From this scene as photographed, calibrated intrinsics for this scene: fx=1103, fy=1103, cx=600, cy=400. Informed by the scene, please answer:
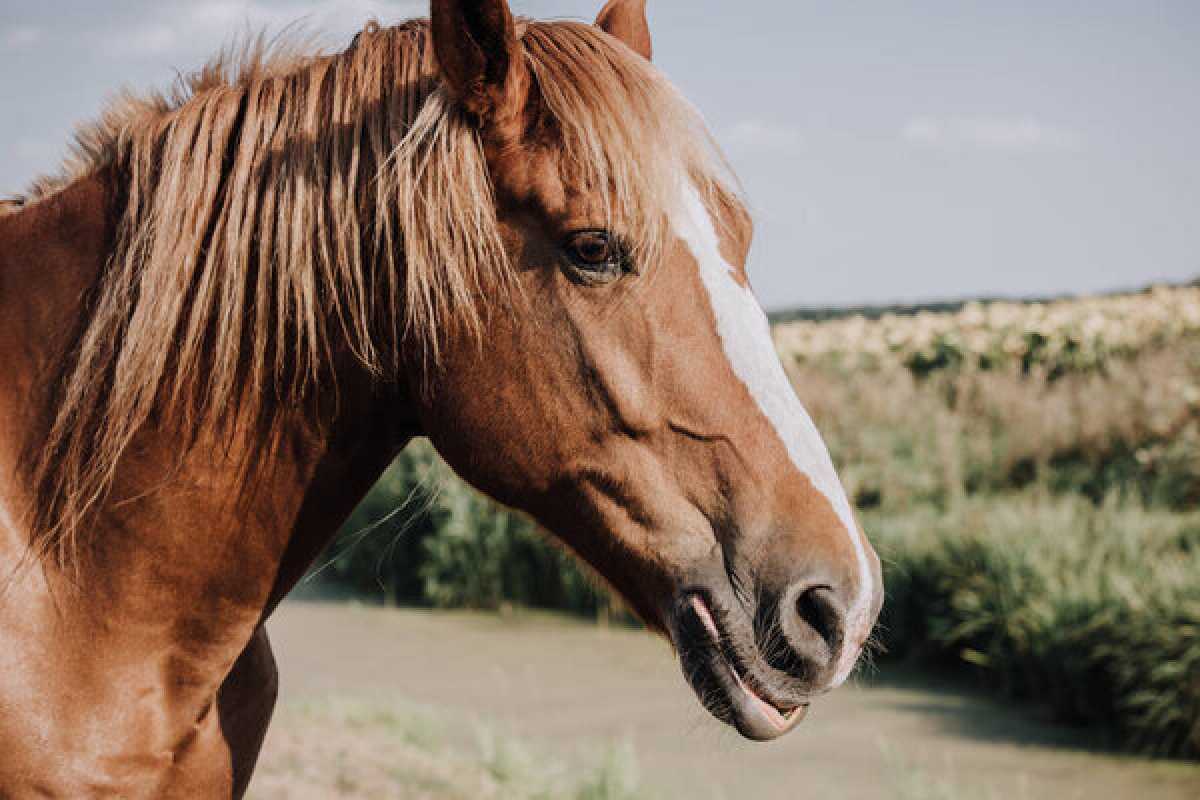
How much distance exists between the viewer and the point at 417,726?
4266 mm

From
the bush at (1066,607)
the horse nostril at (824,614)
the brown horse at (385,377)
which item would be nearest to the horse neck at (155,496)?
the brown horse at (385,377)

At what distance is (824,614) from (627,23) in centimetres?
111

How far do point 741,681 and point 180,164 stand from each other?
1.07 metres

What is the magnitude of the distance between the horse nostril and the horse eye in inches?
19.6

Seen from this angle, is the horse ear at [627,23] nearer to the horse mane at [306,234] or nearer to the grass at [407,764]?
the horse mane at [306,234]

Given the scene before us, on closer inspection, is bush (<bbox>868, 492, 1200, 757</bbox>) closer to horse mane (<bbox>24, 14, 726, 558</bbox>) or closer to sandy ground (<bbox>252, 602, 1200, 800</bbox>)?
sandy ground (<bbox>252, 602, 1200, 800</bbox>)

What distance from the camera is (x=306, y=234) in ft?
5.06

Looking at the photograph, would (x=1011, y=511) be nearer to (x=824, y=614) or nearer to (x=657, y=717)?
(x=657, y=717)

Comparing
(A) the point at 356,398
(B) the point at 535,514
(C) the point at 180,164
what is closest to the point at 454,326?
(A) the point at 356,398

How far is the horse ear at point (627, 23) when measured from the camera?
6.43 feet

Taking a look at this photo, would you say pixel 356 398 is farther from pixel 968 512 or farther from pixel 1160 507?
pixel 1160 507

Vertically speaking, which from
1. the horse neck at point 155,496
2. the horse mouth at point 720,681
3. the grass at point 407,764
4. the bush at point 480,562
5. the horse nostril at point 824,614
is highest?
the horse neck at point 155,496

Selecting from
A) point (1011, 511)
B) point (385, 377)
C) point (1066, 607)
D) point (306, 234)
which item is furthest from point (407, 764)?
point (1011, 511)

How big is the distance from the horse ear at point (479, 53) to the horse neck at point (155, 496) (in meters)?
0.44
